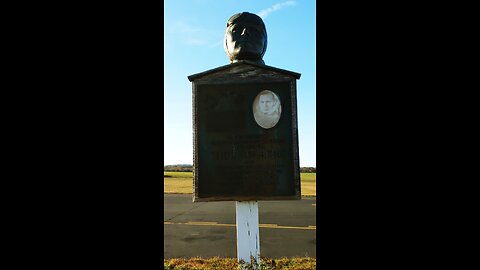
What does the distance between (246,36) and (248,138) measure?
47.9 inches

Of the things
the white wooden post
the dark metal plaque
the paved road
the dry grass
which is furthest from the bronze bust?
the paved road

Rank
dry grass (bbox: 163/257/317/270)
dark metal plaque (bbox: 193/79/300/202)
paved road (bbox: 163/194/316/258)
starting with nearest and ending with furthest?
dark metal plaque (bbox: 193/79/300/202) < dry grass (bbox: 163/257/317/270) < paved road (bbox: 163/194/316/258)

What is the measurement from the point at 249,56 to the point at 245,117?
0.79 metres

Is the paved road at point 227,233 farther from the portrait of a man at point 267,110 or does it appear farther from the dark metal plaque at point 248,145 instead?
the portrait of a man at point 267,110

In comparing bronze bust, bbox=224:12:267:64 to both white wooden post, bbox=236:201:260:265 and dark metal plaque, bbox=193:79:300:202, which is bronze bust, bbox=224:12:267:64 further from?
white wooden post, bbox=236:201:260:265

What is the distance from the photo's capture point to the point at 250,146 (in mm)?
3102

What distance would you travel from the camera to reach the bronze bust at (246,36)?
340cm

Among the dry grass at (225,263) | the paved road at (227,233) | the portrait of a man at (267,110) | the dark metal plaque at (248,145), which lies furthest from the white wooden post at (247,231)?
the paved road at (227,233)

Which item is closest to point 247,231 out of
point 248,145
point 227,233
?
point 248,145

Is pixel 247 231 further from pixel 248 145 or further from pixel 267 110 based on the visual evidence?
pixel 267 110

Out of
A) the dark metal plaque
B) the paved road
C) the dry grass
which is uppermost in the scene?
the dark metal plaque

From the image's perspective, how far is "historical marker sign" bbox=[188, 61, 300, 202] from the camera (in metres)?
3.08

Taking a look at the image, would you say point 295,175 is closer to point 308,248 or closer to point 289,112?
point 289,112
